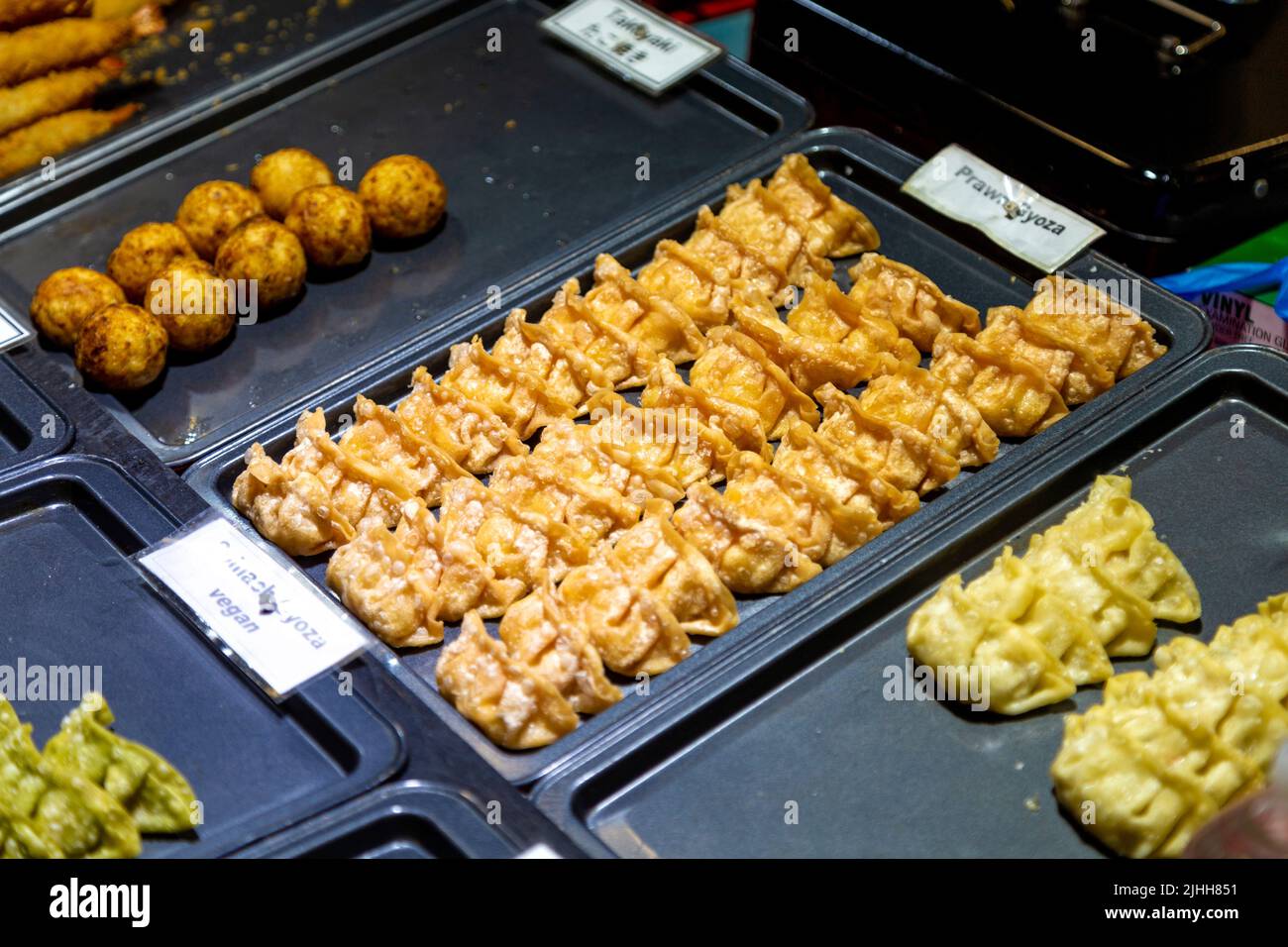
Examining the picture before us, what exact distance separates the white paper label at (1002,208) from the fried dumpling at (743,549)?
1.05m

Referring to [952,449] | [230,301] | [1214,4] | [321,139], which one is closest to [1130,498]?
[952,449]

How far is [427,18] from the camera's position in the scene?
419 cm

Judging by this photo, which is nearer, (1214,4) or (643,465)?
(643,465)

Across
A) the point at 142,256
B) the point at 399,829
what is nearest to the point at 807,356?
the point at 399,829

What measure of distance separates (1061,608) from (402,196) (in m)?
1.85

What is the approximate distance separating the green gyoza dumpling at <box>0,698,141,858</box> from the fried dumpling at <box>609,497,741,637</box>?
963 millimetres

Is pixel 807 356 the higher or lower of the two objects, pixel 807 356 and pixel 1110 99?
the lower

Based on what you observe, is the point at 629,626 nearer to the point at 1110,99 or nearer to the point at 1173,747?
the point at 1173,747

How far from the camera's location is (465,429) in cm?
296

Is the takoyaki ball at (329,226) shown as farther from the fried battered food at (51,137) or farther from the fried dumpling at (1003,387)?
the fried dumpling at (1003,387)

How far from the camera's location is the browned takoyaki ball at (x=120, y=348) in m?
3.07

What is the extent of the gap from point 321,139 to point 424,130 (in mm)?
275

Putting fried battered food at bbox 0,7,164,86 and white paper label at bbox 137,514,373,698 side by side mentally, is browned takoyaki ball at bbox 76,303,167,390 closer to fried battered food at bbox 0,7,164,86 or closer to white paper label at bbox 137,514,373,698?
white paper label at bbox 137,514,373,698
